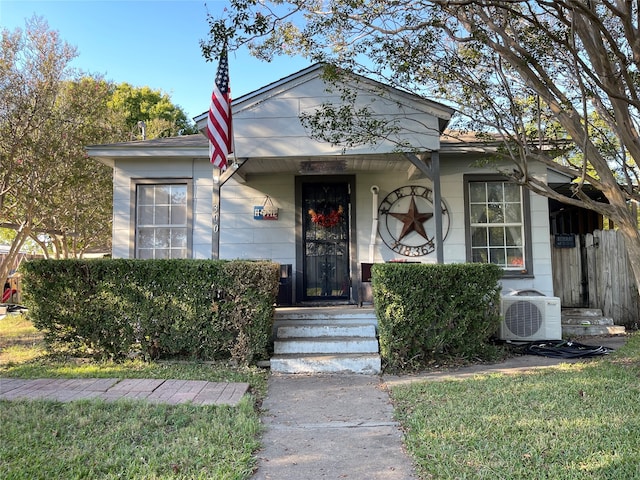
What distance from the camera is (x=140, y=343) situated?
5648 millimetres

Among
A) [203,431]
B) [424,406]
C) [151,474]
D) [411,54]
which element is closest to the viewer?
[151,474]

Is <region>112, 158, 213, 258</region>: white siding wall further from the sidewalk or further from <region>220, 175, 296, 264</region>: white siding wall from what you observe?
the sidewalk

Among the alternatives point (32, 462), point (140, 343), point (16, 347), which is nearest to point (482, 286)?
point (140, 343)

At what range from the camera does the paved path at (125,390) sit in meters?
4.22

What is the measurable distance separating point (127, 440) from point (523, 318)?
5932 mm

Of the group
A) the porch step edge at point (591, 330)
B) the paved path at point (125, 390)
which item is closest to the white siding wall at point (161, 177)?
the paved path at point (125, 390)

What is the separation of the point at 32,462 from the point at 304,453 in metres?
1.78

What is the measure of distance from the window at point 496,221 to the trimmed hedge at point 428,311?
250cm

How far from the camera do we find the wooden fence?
8258mm

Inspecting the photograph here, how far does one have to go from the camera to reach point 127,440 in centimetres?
324

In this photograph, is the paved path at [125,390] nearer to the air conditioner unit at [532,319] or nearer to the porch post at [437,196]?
the porch post at [437,196]

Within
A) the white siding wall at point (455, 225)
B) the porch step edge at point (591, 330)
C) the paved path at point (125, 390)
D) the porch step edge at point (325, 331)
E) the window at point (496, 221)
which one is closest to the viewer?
the paved path at point (125, 390)

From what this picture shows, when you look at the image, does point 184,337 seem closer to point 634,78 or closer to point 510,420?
point 510,420

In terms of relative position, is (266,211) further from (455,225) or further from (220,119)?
(455,225)
